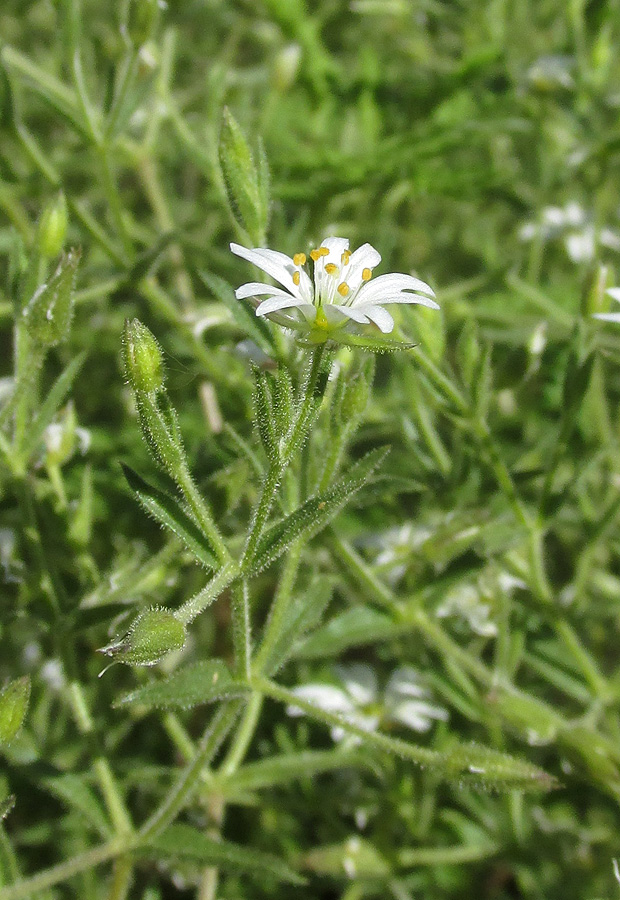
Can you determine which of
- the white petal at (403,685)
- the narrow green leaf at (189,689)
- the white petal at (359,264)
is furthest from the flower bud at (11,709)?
the white petal at (403,685)

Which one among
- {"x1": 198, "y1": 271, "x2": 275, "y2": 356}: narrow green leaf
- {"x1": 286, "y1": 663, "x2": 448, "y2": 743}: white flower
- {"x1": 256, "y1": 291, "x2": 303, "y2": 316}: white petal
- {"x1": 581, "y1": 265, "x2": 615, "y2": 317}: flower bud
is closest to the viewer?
{"x1": 256, "y1": 291, "x2": 303, "y2": 316}: white petal

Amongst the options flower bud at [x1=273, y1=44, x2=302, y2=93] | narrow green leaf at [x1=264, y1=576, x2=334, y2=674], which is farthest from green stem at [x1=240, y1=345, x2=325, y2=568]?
flower bud at [x1=273, y1=44, x2=302, y2=93]

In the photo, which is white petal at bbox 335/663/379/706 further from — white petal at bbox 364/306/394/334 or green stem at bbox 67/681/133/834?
white petal at bbox 364/306/394/334

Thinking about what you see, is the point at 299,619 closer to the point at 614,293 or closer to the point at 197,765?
the point at 197,765

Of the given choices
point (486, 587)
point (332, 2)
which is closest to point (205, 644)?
point (486, 587)

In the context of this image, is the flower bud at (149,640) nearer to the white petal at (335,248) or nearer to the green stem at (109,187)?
the white petal at (335,248)

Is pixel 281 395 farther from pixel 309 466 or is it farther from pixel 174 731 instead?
pixel 174 731
